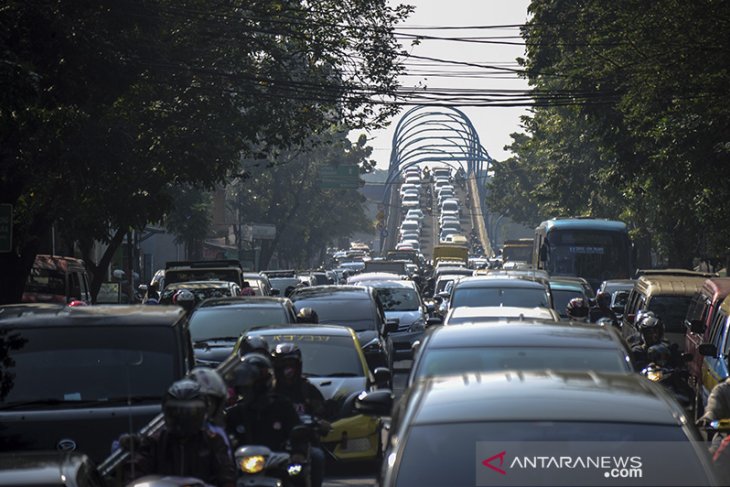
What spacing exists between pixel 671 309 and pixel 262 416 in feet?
50.0

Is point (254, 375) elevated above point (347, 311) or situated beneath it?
elevated above

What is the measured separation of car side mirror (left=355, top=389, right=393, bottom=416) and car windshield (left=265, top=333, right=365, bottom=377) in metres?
6.28

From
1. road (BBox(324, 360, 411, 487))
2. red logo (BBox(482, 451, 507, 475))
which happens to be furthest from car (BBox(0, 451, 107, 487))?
road (BBox(324, 360, 411, 487))

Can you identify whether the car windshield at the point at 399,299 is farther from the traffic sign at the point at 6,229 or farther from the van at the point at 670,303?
the traffic sign at the point at 6,229

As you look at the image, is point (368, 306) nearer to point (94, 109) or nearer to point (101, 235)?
point (94, 109)

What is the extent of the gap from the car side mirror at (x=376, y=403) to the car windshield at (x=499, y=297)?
13.0 meters

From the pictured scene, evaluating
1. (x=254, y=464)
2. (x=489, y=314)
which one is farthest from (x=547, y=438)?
(x=489, y=314)

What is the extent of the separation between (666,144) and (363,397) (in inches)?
960

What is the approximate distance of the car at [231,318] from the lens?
20014mm

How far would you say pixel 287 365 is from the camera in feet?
34.1

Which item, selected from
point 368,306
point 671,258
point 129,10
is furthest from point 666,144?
point 671,258

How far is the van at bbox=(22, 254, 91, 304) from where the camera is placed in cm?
3058

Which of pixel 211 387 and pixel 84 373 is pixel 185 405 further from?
pixel 84 373

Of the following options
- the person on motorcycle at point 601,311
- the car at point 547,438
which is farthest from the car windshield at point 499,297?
the car at point 547,438
